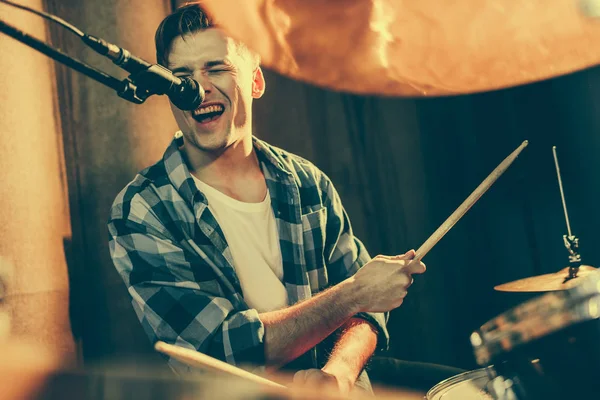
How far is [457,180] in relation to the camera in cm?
180

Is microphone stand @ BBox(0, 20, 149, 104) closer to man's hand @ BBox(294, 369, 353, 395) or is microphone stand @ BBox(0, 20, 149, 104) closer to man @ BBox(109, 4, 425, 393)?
man @ BBox(109, 4, 425, 393)

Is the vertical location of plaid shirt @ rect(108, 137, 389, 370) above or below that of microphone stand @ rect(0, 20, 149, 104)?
below

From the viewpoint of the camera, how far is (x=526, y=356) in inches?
19.9

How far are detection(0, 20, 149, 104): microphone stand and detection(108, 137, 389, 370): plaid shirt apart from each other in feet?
1.38

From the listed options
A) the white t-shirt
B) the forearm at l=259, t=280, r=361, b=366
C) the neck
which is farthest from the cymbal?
the neck

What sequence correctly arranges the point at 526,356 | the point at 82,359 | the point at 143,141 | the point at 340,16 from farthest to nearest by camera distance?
1. the point at 143,141
2. the point at 82,359
3. the point at 340,16
4. the point at 526,356

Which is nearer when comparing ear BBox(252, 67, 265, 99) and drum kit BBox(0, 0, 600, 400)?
drum kit BBox(0, 0, 600, 400)

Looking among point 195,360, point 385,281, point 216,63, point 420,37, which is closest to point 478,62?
point 420,37

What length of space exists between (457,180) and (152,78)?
1.23 metres

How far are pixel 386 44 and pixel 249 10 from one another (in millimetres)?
266

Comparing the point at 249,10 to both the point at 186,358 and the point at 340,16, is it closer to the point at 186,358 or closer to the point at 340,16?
the point at 340,16

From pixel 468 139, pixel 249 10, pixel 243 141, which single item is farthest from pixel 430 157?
pixel 249 10

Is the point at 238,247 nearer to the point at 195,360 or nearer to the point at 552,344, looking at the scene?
the point at 195,360

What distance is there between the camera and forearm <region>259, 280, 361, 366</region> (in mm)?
1117
